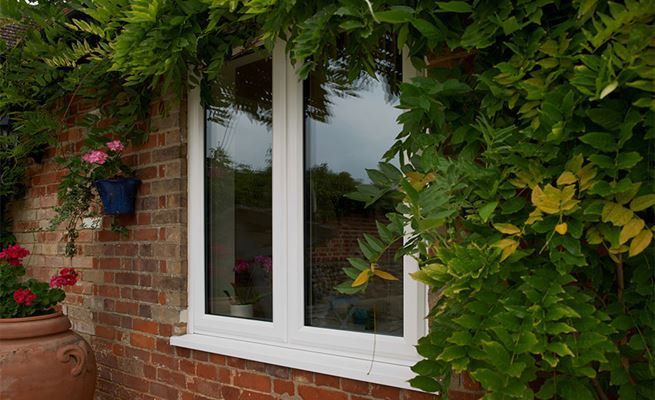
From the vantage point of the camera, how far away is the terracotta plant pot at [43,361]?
278cm

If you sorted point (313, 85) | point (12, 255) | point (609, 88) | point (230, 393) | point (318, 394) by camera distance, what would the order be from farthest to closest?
point (12, 255)
point (230, 393)
point (313, 85)
point (318, 394)
point (609, 88)

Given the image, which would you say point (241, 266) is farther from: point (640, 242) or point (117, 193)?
point (640, 242)

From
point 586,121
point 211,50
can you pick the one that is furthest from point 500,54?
point 211,50

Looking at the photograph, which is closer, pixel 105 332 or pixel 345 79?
pixel 345 79

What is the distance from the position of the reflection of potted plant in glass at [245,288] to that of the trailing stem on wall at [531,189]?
1188 millimetres

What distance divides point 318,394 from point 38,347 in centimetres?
162

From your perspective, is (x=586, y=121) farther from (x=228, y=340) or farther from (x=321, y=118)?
(x=228, y=340)

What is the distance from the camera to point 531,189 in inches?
54.1

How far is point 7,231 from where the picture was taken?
14.5 feet

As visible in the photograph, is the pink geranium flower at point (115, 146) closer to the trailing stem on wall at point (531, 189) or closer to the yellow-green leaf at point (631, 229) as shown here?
the trailing stem on wall at point (531, 189)

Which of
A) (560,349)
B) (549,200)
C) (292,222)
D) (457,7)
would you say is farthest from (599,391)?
(292,222)

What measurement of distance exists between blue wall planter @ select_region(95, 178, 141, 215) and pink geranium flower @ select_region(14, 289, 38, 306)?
0.64m

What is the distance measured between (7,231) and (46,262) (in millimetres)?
719

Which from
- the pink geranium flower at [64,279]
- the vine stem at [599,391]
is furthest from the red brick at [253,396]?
the vine stem at [599,391]
